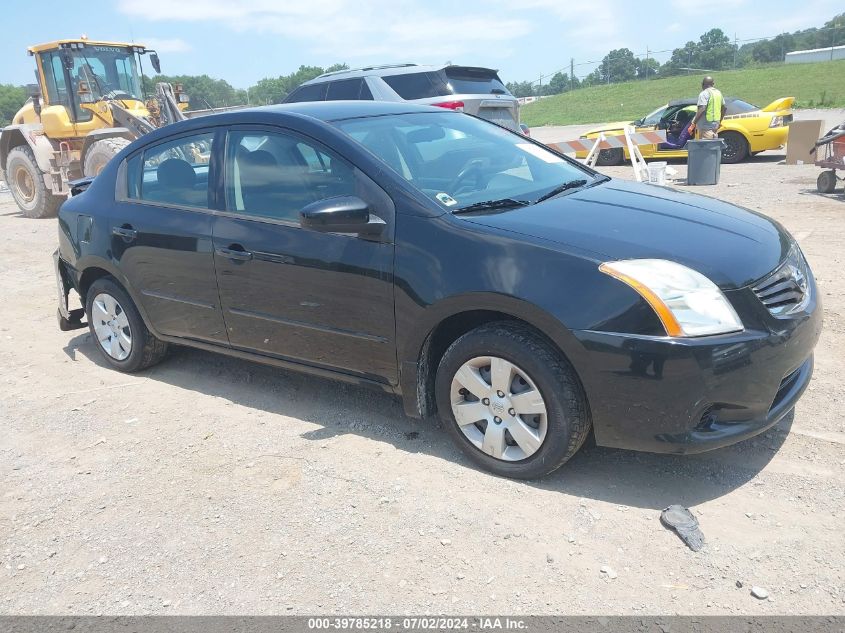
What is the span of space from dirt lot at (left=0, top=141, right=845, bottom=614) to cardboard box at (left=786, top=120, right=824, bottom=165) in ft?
35.5

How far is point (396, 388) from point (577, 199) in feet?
4.37

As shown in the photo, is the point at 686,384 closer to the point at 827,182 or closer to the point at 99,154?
the point at 827,182

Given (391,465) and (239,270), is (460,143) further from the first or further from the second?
(391,465)

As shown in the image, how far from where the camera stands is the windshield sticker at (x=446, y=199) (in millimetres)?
3512

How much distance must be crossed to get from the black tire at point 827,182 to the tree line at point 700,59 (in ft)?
145

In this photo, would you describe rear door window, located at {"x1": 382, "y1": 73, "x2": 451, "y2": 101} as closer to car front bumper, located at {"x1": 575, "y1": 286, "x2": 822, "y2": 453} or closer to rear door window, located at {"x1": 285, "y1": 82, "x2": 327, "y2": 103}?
rear door window, located at {"x1": 285, "y1": 82, "x2": 327, "y2": 103}

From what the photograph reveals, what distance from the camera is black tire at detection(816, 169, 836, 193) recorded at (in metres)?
10.1

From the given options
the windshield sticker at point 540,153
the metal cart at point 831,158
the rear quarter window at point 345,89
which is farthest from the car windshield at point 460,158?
the metal cart at point 831,158

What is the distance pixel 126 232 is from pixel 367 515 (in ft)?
8.65

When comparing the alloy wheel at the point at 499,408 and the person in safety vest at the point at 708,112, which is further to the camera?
the person in safety vest at the point at 708,112

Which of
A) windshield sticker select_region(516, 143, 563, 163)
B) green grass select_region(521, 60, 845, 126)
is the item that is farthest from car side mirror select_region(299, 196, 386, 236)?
green grass select_region(521, 60, 845, 126)

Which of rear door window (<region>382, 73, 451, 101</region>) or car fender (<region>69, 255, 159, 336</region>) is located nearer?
car fender (<region>69, 255, 159, 336</region>)

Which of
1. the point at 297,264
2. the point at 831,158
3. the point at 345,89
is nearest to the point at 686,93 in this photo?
the point at 831,158

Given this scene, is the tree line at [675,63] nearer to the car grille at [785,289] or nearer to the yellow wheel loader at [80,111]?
the yellow wheel loader at [80,111]
